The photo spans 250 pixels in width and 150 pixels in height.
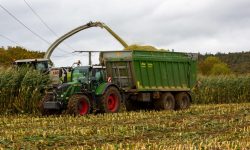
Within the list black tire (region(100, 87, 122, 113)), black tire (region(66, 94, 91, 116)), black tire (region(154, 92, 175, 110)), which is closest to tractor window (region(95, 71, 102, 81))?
black tire (region(100, 87, 122, 113))

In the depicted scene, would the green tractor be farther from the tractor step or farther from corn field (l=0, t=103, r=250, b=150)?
corn field (l=0, t=103, r=250, b=150)

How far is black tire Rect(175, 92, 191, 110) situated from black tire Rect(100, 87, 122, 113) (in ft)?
15.0

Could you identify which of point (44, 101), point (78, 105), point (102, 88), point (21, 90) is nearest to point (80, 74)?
point (102, 88)

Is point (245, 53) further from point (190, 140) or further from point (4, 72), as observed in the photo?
point (190, 140)

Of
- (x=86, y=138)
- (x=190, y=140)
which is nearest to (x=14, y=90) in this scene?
(x=86, y=138)

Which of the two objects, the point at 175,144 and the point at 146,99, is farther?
the point at 146,99

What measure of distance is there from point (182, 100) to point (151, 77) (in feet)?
9.66

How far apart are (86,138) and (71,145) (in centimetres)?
123

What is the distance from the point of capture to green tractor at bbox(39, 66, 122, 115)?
20375mm

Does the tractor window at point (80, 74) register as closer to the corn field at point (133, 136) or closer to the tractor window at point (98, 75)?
the tractor window at point (98, 75)

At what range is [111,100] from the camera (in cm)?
2248

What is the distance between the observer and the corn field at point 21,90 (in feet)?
73.3

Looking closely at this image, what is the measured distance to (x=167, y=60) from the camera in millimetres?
25281

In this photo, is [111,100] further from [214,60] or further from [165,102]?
[214,60]
